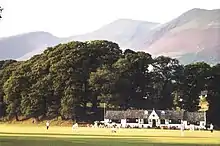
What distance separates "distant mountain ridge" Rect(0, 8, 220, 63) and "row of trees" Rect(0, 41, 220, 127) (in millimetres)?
234

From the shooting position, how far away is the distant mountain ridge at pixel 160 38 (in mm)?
10086

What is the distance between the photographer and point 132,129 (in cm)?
1213

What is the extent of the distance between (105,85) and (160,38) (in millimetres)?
1392

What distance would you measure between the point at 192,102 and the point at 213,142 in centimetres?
206

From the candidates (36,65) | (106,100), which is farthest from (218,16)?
(36,65)

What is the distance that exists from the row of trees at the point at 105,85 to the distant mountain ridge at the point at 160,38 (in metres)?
0.23

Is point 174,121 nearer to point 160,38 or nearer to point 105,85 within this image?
point 105,85

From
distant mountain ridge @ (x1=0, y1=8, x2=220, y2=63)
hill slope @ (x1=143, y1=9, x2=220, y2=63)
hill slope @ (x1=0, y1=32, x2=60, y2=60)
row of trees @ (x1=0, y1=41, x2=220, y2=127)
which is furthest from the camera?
row of trees @ (x1=0, y1=41, x2=220, y2=127)

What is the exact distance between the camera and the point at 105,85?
1141 cm

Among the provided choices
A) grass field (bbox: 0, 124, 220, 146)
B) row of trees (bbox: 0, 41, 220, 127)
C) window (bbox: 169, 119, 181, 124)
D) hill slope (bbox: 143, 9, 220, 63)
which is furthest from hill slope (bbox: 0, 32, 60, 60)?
window (bbox: 169, 119, 181, 124)

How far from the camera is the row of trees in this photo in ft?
37.2

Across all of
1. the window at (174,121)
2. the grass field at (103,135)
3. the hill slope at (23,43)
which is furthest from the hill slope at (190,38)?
the hill slope at (23,43)

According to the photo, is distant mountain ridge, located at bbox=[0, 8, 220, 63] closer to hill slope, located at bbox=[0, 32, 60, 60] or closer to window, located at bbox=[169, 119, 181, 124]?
hill slope, located at bbox=[0, 32, 60, 60]

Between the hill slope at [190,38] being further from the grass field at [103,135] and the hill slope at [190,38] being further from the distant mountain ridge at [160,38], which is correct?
the grass field at [103,135]
